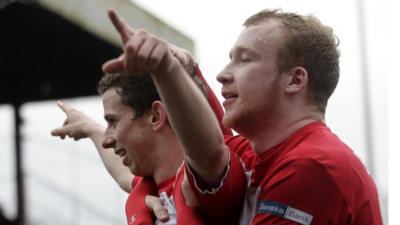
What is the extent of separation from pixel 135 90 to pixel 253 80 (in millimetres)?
791

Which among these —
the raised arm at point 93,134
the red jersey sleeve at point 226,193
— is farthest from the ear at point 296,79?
the raised arm at point 93,134

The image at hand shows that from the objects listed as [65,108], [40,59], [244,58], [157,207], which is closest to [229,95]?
[244,58]

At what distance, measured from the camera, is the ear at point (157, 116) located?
402 cm

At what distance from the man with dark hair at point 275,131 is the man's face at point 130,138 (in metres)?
0.44

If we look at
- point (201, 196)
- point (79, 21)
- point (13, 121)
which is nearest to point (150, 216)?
point (201, 196)

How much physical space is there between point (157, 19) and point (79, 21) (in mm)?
1031

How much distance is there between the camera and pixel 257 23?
139 inches

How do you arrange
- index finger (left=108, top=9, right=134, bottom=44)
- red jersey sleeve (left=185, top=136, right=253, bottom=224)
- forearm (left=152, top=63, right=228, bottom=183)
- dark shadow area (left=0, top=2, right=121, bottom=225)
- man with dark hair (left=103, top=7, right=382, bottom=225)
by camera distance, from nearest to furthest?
index finger (left=108, top=9, right=134, bottom=44) → forearm (left=152, top=63, right=228, bottom=183) → man with dark hair (left=103, top=7, right=382, bottom=225) → red jersey sleeve (left=185, top=136, right=253, bottom=224) → dark shadow area (left=0, top=2, right=121, bottom=225)

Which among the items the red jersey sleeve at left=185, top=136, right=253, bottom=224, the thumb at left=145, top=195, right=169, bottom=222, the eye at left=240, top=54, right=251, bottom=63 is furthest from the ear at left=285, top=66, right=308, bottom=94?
the thumb at left=145, top=195, right=169, bottom=222

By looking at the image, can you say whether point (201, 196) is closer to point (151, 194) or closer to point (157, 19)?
point (151, 194)

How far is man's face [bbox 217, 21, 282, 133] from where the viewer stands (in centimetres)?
341

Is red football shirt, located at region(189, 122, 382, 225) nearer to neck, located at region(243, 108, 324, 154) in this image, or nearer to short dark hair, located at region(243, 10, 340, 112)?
neck, located at region(243, 108, 324, 154)

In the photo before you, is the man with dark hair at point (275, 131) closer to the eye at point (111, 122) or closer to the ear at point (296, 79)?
the ear at point (296, 79)

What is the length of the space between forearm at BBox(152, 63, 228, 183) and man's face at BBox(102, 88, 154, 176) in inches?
31.3
